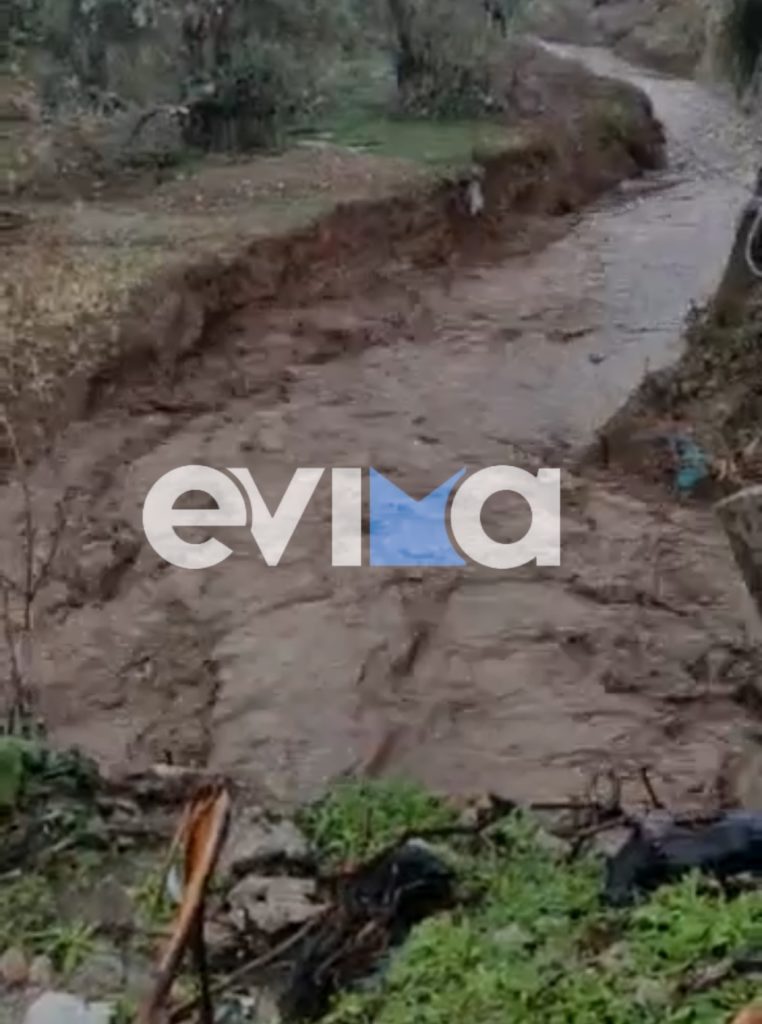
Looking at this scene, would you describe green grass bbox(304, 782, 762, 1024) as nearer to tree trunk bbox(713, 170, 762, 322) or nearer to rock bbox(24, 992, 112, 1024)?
rock bbox(24, 992, 112, 1024)

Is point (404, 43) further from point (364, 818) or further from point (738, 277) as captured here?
point (364, 818)

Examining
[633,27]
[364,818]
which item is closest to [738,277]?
[364,818]

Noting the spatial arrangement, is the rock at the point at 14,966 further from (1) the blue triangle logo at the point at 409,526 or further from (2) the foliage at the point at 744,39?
(2) the foliage at the point at 744,39

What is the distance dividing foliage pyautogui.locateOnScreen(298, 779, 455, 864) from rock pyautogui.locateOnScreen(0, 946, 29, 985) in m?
0.79

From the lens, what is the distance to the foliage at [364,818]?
379 cm

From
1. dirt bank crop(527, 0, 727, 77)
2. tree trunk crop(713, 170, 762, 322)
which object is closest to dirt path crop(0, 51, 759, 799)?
tree trunk crop(713, 170, 762, 322)

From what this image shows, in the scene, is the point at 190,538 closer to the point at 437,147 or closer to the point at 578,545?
the point at 578,545

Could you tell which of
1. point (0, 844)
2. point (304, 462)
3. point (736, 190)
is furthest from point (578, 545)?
point (736, 190)

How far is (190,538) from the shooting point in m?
7.97

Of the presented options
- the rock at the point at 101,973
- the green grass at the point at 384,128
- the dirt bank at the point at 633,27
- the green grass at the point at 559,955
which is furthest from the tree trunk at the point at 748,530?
the dirt bank at the point at 633,27

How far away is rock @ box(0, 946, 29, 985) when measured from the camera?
3.12 m

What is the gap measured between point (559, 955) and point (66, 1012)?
0.96 m

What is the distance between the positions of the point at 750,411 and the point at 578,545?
5.08 ft

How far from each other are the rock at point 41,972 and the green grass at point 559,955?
27.6 inches
